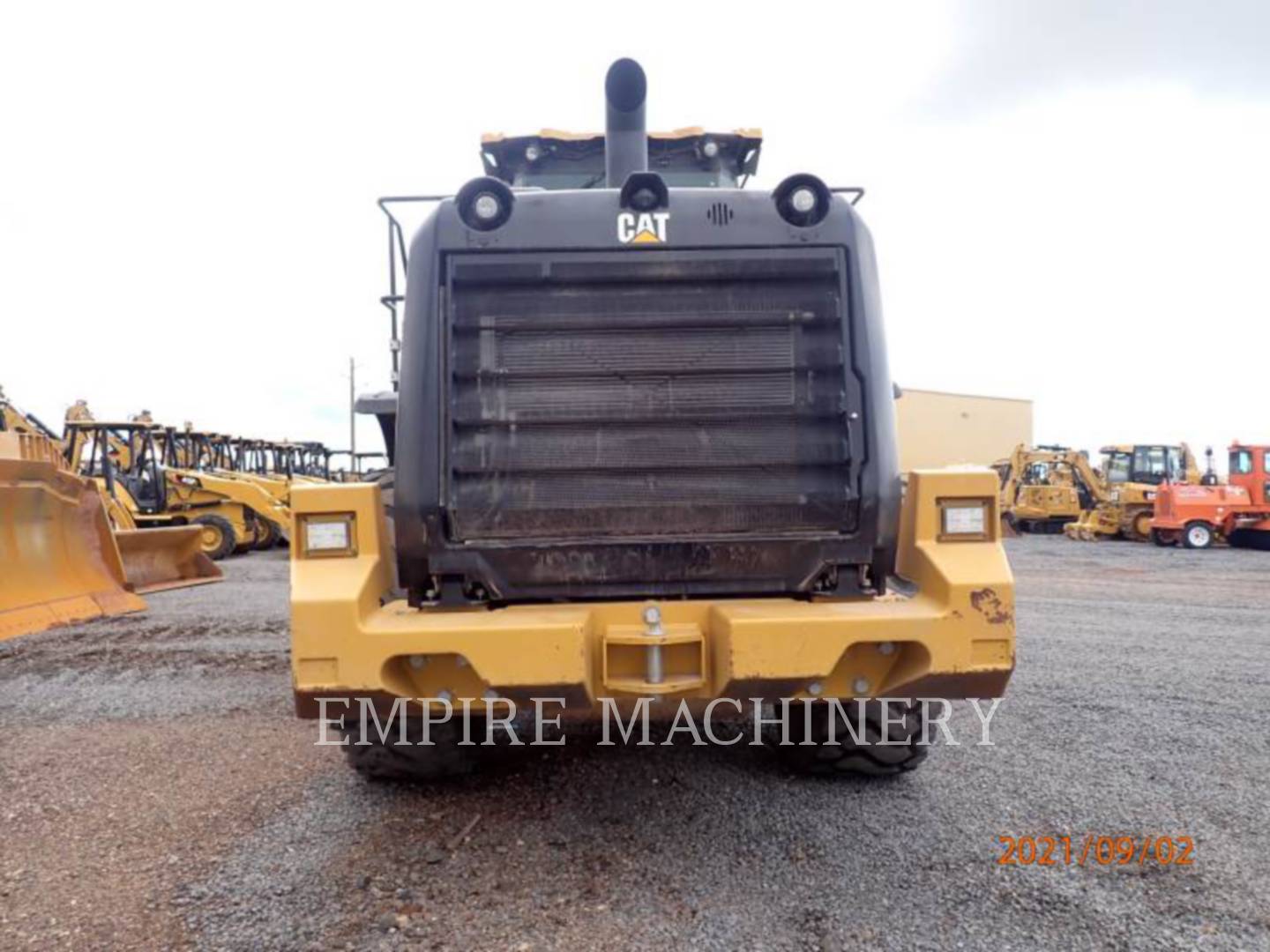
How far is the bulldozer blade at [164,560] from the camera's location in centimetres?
1013

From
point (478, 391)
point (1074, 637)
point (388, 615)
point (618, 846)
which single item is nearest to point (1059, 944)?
point (618, 846)

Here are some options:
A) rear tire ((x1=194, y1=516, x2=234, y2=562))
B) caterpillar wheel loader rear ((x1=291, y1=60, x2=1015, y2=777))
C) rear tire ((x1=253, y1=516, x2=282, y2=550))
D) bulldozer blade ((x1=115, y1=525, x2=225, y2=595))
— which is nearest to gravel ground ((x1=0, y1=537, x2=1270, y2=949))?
caterpillar wheel loader rear ((x1=291, y1=60, x2=1015, y2=777))

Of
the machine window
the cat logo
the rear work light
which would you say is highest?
the cat logo

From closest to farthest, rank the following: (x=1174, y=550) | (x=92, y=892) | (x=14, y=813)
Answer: (x=92, y=892), (x=14, y=813), (x=1174, y=550)

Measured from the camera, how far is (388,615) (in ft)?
9.05

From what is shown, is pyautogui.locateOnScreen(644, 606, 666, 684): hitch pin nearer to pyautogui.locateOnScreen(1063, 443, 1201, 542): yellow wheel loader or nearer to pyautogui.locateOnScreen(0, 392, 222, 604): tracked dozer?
pyautogui.locateOnScreen(0, 392, 222, 604): tracked dozer

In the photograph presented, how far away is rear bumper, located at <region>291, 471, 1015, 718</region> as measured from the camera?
8.57ft

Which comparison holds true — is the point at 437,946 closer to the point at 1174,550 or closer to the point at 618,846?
the point at 618,846

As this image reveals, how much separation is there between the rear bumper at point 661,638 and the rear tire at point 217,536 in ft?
45.5

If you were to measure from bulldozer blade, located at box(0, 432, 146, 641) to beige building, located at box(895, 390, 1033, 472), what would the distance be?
34.2 m

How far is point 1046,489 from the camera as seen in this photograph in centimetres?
2278

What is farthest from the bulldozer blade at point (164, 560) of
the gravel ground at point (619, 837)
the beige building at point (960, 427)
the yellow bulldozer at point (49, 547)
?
the beige building at point (960, 427)

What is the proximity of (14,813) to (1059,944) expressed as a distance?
382cm

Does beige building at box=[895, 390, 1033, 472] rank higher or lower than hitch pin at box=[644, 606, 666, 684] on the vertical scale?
higher
